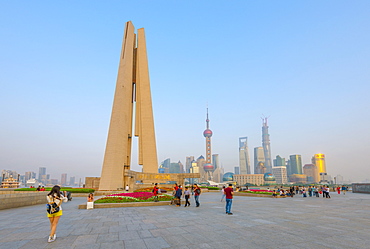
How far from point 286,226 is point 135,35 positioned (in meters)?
45.2

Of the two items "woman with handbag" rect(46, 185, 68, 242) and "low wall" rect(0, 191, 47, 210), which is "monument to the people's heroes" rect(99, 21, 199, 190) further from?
"woman with handbag" rect(46, 185, 68, 242)

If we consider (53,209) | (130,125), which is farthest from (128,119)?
(53,209)

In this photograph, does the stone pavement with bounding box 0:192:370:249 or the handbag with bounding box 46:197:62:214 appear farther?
the handbag with bounding box 46:197:62:214

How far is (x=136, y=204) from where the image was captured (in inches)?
579

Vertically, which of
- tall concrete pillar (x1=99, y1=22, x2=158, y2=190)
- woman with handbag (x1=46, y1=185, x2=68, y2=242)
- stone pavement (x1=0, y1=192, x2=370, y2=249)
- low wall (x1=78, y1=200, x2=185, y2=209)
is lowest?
low wall (x1=78, y1=200, x2=185, y2=209)

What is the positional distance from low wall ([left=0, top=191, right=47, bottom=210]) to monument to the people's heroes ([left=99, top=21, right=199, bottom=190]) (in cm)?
1474

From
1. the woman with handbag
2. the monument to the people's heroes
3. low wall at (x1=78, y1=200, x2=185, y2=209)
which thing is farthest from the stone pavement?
the monument to the people's heroes

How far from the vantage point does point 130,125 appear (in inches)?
1618

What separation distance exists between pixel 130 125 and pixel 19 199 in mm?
26562

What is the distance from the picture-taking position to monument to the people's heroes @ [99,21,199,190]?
3334 cm

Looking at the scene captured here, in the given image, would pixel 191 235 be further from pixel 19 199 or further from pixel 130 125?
pixel 130 125

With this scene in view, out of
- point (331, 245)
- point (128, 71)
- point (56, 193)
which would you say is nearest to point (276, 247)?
point (331, 245)

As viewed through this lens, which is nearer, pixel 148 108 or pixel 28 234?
pixel 28 234

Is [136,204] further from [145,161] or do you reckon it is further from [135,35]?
[135,35]
